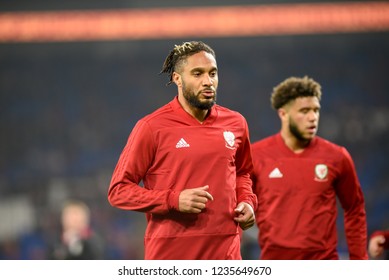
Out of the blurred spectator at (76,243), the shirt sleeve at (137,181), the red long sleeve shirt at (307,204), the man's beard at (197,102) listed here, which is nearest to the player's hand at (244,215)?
the shirt sleeve at (137,181)

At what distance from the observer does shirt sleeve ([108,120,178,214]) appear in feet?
9.81

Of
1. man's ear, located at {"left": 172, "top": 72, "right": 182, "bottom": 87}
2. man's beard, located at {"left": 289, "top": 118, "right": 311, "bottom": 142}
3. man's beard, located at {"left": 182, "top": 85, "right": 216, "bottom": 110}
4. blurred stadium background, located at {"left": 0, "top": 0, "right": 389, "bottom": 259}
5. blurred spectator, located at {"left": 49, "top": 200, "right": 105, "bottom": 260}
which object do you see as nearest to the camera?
man's beard, located at {"left": 182, "top": 85, "right": 216, "bottom": 110}

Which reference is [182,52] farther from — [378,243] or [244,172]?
[378,243]

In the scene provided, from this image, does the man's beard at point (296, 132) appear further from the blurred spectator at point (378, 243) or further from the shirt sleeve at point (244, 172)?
the shirt sleeve at point (244, 172)

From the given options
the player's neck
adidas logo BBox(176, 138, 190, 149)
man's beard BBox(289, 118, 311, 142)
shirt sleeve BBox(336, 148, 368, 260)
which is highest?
man's beard BBox(289, 118, 311, 142)

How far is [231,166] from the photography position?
124 inches

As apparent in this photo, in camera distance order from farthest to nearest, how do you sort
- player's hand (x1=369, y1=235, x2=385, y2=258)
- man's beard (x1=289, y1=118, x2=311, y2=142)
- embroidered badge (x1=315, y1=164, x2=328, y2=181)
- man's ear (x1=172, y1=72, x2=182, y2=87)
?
man's beard (x1=289, y1=118, x2=311, y2=142)
embroidered badge (x1=315, y1=164, x2=328, y2=181)
player's hand (x1=369, y1=235, x2=385, y2=258)
man's ear (x1=172, y1=72, x2=182, y2=87)

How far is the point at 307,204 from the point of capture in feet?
13.3

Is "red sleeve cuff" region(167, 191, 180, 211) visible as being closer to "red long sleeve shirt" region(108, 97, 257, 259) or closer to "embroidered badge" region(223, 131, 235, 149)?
"red long sleeve shirt" region(108, 97, 257, 259)

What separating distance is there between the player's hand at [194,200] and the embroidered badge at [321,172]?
4.56 ft

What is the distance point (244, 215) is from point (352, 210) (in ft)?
4.34

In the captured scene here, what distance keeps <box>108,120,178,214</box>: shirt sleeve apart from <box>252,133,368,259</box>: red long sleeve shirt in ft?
4.12

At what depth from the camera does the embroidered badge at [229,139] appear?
10.3 feet

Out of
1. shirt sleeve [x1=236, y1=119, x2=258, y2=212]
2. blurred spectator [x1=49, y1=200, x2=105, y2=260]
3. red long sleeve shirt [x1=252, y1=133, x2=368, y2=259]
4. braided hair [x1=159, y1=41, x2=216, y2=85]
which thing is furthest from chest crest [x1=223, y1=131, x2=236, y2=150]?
blurred spectator [x1=49, y1=200, x2=105, y2=260]
